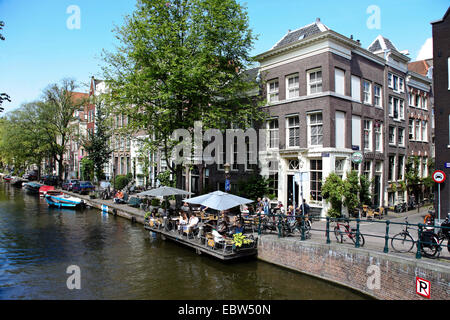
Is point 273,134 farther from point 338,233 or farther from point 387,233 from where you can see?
point 387,233

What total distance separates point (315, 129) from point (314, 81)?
10.2 feet

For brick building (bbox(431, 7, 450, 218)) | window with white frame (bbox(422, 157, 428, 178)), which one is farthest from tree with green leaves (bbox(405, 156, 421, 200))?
brick building (bbox(431, 7, 450, 218))

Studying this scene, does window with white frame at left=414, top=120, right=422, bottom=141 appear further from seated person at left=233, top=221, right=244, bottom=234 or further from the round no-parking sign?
seated person at left=233, top=221, right=244, bottom=234

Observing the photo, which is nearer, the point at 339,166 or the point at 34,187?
the point at 339,166

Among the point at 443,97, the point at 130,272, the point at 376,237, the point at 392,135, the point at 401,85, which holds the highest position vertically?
the point at 401,85

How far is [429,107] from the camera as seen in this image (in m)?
30.5

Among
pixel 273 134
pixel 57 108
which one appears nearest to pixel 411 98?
pixel 273 134

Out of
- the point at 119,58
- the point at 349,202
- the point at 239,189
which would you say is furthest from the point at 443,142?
the point at 119,58

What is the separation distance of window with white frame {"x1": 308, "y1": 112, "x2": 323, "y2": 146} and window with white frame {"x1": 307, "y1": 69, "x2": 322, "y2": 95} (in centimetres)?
157

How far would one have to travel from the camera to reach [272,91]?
22453 millimetres

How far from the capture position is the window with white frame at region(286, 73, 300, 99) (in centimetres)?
2077

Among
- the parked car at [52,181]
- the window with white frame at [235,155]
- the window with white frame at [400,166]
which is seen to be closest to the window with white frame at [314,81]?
the window with white frame at [235,155]
